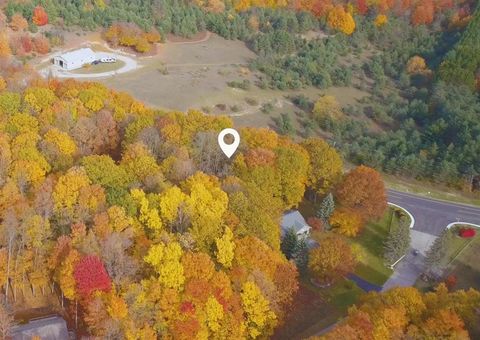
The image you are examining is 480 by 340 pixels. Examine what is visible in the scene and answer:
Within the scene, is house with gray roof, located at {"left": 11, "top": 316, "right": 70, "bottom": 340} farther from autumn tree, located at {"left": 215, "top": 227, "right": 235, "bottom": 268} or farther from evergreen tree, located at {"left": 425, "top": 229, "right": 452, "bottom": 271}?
evergreen tree, located at {"left": 425, "top": 229, "right": 452, "bottom": 271}

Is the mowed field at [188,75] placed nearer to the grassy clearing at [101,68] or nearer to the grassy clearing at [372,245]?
the grassy clearing at [101,68]

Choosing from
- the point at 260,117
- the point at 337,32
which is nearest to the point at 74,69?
the point at 260,117

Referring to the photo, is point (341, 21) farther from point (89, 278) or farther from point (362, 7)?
point (89, 278)

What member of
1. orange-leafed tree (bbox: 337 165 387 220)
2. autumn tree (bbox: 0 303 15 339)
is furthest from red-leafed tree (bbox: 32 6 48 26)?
autumn tree (bbox: 0 303 15 339)

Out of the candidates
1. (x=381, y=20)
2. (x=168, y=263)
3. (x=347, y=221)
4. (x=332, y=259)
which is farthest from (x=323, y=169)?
(x=381, y=20)

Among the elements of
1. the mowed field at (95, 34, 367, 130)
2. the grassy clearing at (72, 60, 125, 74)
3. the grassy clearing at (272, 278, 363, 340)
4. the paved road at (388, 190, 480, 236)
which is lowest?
the mowed field at (95, 34, 367, 130)

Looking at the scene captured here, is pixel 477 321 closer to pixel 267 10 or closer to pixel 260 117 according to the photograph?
pixel 260 117
